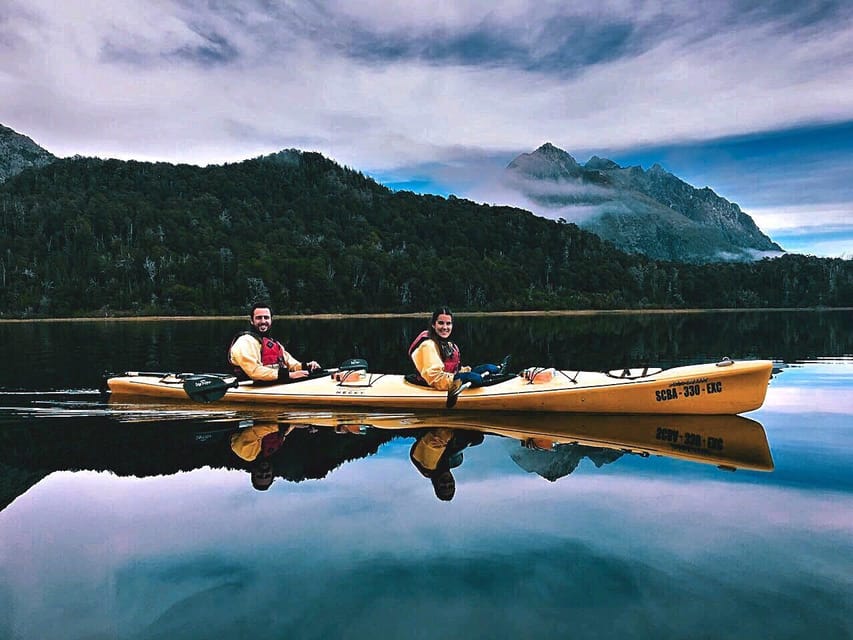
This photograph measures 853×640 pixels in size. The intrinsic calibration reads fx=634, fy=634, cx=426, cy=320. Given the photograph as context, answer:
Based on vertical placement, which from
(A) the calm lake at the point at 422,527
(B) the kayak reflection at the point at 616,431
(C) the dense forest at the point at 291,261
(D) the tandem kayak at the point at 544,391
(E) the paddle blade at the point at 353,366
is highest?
(C) the dense forest at the point at 291,261

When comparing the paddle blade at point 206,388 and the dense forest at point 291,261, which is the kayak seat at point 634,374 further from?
the dense forest at point 291,261

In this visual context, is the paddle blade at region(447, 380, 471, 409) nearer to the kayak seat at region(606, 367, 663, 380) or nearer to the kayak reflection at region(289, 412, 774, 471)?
→ the kayak reflection at region(289, 412, 774, 471)

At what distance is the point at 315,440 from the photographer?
467 inches

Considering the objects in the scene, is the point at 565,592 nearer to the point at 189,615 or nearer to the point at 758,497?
the point at 189,615

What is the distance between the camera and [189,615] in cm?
565

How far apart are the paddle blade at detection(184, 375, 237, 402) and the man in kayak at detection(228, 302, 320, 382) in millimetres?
442

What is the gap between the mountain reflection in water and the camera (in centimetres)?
1005

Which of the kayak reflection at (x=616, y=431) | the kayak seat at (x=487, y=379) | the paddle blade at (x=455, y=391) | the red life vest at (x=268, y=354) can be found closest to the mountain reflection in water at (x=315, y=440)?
the kayak reflection at (x=616, y=431)

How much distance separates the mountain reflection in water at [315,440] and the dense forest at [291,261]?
10692cm

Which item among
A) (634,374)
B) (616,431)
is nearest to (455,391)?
(616,431)

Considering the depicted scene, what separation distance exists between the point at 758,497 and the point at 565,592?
154 inches

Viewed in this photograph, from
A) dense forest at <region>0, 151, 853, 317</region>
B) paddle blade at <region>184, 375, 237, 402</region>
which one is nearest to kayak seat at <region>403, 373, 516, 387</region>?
paddle blade at <region>184, 375, 237, 402</region>

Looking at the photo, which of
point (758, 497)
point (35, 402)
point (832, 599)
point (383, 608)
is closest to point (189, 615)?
point (383, 608)

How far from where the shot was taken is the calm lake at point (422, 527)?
555cm
